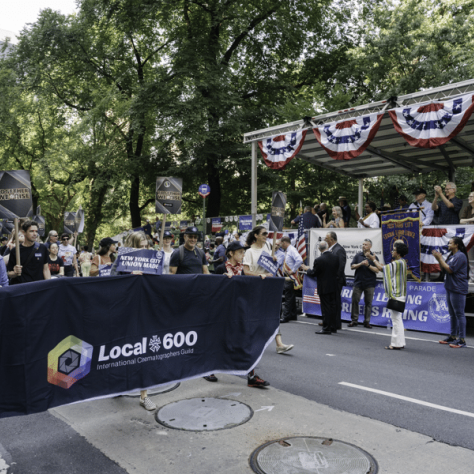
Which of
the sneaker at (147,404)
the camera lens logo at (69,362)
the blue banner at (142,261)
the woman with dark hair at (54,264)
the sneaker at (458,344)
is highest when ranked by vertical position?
the blue banner at (142,261)

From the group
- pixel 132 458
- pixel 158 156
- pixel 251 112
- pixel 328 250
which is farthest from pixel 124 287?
pixel 158 156

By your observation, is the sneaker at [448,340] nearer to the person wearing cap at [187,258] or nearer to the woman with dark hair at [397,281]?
the woman with dark hair at [397,281]

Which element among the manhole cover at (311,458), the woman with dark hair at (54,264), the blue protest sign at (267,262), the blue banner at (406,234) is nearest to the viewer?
the manhole cover at (311,458)

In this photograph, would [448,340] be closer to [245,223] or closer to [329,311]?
[329,311]

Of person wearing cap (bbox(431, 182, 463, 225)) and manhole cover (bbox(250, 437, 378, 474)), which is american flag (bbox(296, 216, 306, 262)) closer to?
person wearing cap (bbox(431, 182, 463, 225))

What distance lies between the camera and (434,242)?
10.6 meters

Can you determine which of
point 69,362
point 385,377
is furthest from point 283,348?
point 69,362

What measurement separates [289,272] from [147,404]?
6.26 metres

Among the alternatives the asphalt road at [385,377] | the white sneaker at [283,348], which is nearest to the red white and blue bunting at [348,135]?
the asphalt road at [385,377]

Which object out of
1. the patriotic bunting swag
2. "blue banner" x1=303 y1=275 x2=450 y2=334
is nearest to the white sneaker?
"blue banner" x1=303 y1=275 x2=450 y2=334

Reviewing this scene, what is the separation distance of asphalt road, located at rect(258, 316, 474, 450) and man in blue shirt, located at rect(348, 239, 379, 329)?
1.42 meters

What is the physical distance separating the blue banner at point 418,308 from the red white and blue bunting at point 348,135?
3.67m

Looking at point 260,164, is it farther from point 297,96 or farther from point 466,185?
point 466,185

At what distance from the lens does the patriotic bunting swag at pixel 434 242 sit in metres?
10.3
